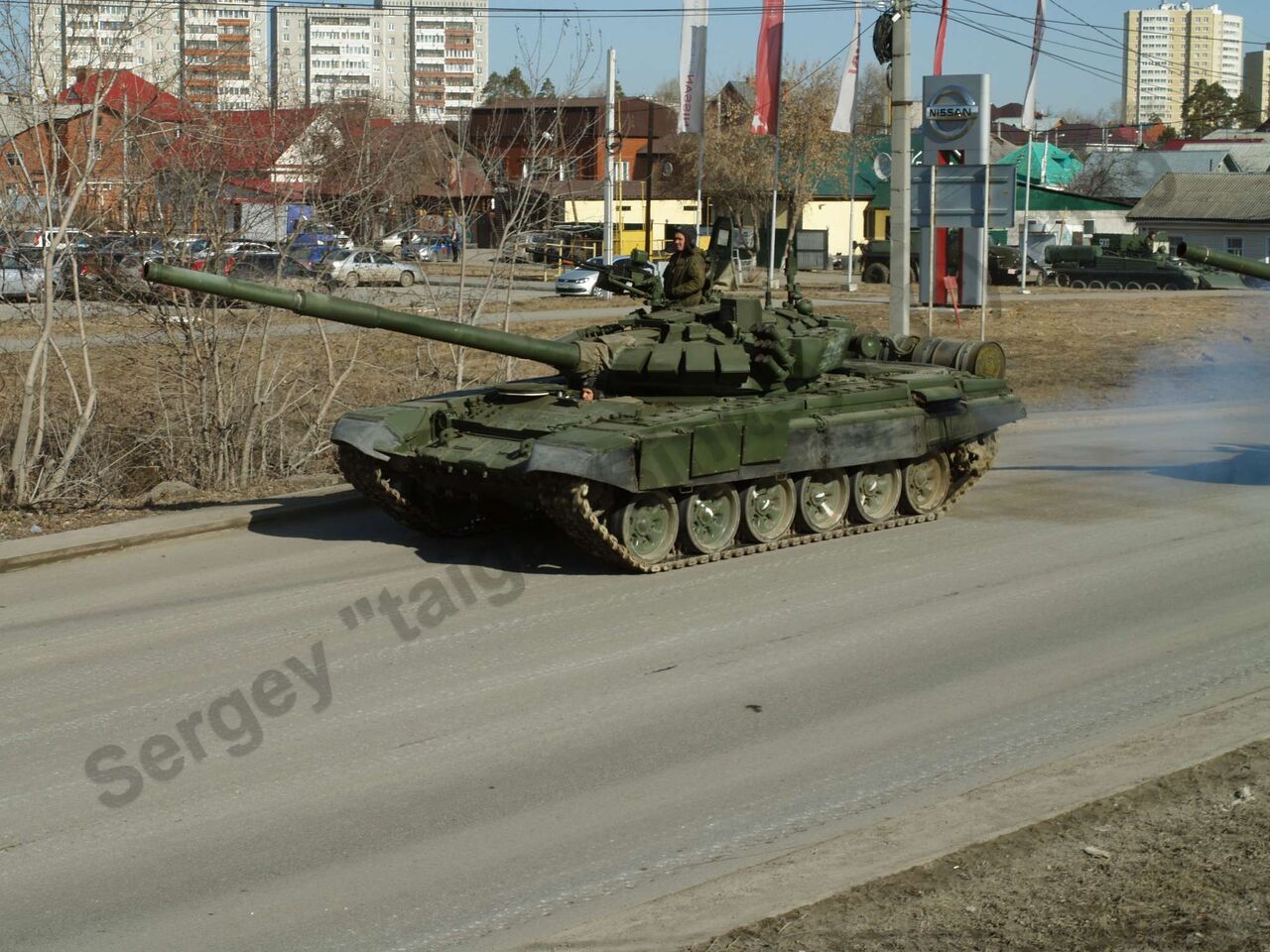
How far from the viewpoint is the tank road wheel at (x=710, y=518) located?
39.5ft

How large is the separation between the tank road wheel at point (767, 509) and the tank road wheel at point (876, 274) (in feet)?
109

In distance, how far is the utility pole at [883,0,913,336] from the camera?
19578mm

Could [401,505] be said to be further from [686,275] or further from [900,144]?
[900,144]

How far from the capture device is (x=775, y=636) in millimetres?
10031

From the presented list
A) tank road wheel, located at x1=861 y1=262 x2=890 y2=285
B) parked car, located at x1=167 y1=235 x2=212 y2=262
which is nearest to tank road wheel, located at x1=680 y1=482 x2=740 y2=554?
parked car, located at x1=167 y1=235 x2=212 y2=262

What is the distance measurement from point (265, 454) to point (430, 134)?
13.7 feet

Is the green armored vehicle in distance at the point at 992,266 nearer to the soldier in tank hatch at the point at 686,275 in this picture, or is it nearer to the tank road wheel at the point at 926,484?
the tank road wheel at the point at 926,484

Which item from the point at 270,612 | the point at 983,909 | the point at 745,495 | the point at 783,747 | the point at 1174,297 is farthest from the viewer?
the point at 1174,297

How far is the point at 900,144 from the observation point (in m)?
19.8

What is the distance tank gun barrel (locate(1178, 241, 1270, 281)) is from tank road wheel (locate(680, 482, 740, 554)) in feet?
Answer: 13.3

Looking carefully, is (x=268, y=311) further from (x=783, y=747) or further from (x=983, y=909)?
(x=983, y=909)

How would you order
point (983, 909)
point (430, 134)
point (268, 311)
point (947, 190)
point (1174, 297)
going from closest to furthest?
1. point (983, 909)
2. point (268, 311)
3. point (430, 134)
4. point (947, 190)
5. point (1174, 297)

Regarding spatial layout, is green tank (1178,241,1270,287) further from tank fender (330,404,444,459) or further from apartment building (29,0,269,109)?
apartment building (29,0,269,109)

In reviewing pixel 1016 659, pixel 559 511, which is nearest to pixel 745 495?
pixel 559 511
